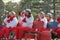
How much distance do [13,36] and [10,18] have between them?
1.97 metres

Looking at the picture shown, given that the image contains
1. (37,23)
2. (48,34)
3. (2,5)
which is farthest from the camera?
(2,5)

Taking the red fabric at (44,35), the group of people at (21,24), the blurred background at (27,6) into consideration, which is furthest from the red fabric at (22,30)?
the blurred background at (27,6)

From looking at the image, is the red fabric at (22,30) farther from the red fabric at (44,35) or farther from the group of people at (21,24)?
the red fabric at (44,35)

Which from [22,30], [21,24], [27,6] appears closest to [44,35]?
[22,30]

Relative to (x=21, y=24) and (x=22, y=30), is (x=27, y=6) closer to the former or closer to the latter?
(x=21, y=24)

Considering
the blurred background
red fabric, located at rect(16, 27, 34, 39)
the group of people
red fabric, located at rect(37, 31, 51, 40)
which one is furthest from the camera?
the blurred background

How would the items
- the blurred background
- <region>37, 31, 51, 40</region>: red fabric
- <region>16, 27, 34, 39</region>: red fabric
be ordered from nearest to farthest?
<region>37, 31, 51, 40</region>: red fabric
<region>16, 27, 34, 39</region>: red fabric
the blurred background

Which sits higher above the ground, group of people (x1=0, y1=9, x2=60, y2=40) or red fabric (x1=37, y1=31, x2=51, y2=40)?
group of people (x1=0, y1=9, x2=60, y2=40)

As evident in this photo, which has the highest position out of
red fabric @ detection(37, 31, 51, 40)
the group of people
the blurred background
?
the blurred background

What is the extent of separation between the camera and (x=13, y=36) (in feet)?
32.2

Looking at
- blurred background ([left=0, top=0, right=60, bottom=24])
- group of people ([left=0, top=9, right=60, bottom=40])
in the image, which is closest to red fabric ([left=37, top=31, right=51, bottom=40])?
group of people ([left=0, top=9, right=60, bottom=40])

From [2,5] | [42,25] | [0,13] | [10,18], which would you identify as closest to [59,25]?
[42,25]

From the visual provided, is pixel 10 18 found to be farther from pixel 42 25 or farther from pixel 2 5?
pixel 2 5

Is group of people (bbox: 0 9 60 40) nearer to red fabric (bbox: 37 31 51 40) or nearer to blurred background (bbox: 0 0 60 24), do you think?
red fabric (bbox: 37 31 51 40)
